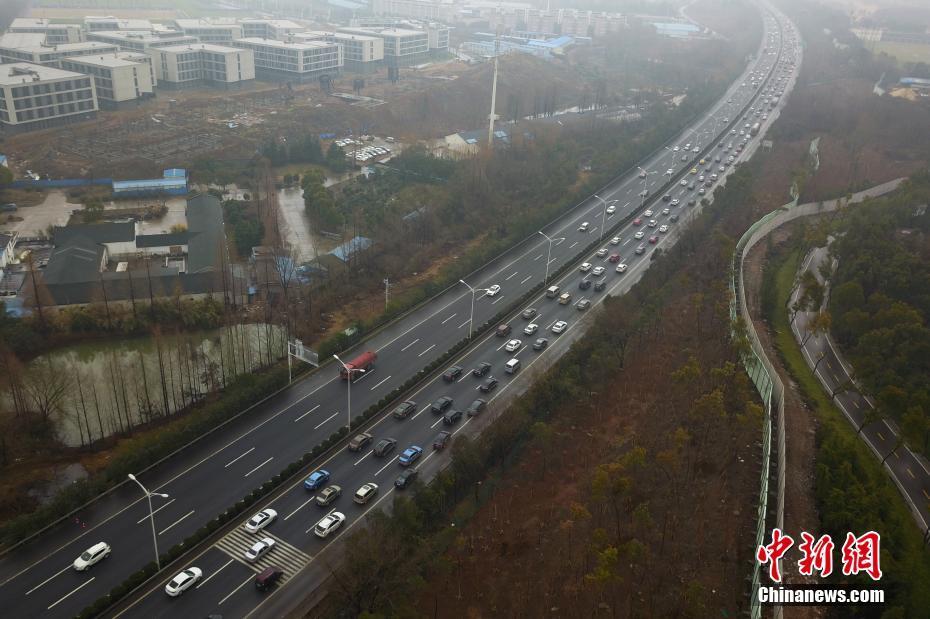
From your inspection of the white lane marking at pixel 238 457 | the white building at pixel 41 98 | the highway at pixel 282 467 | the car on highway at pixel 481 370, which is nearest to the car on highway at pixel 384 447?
the highway at pixel 282 467

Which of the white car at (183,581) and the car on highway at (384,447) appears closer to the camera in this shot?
the white car at (183,581)

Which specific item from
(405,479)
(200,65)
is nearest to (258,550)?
Result: (405,479)

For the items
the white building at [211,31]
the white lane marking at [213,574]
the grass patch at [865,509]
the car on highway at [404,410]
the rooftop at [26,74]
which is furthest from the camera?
the white building at [211,31]

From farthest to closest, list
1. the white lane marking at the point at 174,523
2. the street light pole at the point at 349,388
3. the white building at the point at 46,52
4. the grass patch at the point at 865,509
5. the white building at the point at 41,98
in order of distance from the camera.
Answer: the white building at the point at 46,52, the white building at the point at 41,98, the street light pole at the point at 349,388, the white lane marking at the point at 174,523, the grass patch at the point at 865,509

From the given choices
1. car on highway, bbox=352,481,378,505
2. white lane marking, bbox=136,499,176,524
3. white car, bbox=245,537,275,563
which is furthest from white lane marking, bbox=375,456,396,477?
white lane marking, bbox=136,499,176,524

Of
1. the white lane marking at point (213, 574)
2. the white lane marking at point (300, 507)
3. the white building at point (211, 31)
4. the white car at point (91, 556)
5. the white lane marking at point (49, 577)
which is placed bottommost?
the white lane marking at point (213, 574)

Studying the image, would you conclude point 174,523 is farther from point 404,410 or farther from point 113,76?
point 113,76

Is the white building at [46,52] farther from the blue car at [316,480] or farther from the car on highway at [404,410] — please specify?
the blue car at [316,480]
